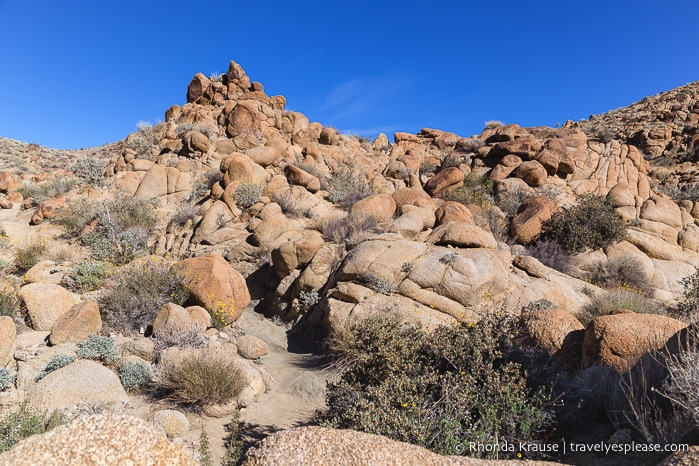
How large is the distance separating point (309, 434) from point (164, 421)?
348 centimetres

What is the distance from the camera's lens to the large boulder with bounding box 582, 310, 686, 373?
474 centimetres

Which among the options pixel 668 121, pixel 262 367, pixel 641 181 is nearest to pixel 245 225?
pixel 262 367

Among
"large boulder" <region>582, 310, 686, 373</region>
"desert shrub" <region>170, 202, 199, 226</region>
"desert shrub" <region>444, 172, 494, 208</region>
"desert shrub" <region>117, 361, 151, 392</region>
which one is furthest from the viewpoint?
"desert shrub" <region>444, 172, 494, 208</region>

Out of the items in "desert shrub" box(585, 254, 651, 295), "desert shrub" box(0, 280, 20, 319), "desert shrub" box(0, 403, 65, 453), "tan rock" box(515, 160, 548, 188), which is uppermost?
"tan rock" box(515, 160, 548, 188)

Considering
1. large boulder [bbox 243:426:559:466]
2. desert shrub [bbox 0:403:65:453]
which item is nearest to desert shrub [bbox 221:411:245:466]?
large boulder [bbox 243:426:559:466]

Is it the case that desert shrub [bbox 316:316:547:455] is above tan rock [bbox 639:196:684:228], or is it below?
below

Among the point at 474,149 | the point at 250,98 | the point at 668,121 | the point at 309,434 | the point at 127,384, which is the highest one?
the point at 668,121

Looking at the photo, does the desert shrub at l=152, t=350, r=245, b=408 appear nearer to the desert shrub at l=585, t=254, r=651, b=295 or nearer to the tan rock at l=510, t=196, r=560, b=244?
the desert shrub at l=585, t=254, r=651, b=295

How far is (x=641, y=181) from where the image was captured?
18328 millimetres

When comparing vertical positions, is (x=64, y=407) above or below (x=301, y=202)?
below

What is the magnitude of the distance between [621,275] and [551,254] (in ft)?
6.53

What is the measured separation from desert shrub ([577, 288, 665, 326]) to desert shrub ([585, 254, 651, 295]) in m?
1.84

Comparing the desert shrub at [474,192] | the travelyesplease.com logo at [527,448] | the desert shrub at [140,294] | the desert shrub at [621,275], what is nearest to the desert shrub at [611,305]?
the desert shrub at [621,275]

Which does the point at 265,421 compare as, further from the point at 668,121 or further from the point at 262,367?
the point at 668,121
